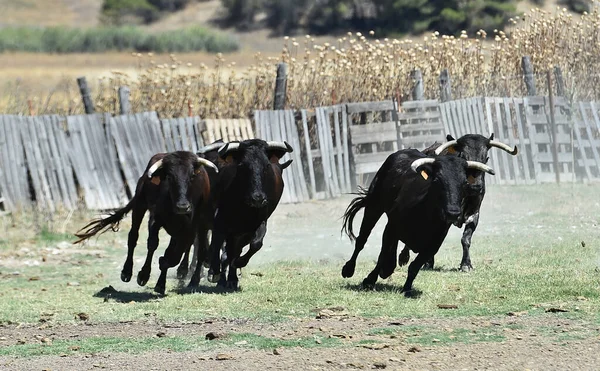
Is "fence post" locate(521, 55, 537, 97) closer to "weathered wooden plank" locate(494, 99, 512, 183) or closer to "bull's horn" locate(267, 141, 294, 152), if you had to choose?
"weathered wooden plank" locate(494, 99, 512, 183)

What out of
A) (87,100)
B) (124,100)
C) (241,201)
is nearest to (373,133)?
(124,100)

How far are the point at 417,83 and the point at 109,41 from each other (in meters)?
45.5

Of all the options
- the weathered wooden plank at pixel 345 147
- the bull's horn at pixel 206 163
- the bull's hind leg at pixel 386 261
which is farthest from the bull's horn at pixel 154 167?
the weathered wooden plank at pixel 345 147

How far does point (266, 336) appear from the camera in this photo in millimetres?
10055

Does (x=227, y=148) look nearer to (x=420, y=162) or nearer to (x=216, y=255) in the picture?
(x=216, y=255)

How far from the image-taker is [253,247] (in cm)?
1348

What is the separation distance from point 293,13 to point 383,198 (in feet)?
208

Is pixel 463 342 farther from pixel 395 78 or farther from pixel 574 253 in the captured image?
pixel 395 78

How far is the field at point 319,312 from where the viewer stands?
29.9 ft

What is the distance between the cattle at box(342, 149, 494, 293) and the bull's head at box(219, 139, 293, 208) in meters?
1.31

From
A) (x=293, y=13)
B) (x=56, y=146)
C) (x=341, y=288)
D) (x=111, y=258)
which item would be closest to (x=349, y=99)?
(x=56, y=146)

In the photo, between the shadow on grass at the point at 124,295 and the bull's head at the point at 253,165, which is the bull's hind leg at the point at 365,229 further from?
the shadow on grass at the point at 124,295

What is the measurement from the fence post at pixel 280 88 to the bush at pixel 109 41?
44.1 meters

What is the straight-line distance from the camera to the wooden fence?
844 inches
